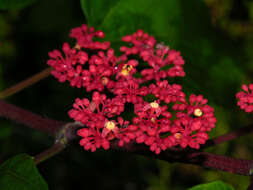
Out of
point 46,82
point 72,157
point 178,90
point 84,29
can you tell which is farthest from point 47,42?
point 178,90

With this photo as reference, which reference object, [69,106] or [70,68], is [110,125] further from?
[69,106]

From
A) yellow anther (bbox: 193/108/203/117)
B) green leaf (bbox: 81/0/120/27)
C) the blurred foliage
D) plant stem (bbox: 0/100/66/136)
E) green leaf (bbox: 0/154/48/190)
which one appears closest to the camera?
green leaf (bbox: 0/154/48/190)

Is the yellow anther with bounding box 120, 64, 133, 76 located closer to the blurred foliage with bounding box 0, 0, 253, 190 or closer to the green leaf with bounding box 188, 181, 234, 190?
the green leaf with bounding box 188, 181, 234, 190

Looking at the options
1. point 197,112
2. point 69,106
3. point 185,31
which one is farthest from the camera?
point 69,106

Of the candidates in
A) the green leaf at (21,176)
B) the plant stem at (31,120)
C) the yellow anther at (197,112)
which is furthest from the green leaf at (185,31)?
the green leaf at (21,176)

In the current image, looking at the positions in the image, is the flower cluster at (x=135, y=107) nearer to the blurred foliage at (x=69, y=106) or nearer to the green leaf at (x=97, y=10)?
the green leaf at (x=97, y=10)

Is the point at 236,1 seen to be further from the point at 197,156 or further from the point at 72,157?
the point at 197,156

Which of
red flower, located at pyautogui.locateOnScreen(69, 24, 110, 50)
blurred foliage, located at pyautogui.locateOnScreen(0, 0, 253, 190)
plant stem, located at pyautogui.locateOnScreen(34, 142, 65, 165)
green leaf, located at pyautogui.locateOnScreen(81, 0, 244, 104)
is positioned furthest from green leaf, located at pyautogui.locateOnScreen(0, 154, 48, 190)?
blurred foliage, located at pyautogui.locateOnScreen(0, 0, 253, 190)

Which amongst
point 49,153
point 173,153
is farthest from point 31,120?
point 173,153

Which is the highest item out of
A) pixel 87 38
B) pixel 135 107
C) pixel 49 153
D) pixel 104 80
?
pixel 87 38

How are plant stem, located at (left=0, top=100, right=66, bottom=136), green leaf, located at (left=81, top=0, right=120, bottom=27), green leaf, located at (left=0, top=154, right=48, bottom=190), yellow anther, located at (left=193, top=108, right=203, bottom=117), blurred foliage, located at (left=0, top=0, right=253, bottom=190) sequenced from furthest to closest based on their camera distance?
blurred foliage, located at (left=0, top=0, right=253, bottom=190) < green leaf, located at (left=81, top=0, right=120, bottom=27) < plant stem, located at (left=0, top=100, right=66, bottom=136) < yellow anther, located at (left=193, top=108, right=203, bottom=117) < green leaf, located at (left=0, top=154, right=48, bottom=190)
